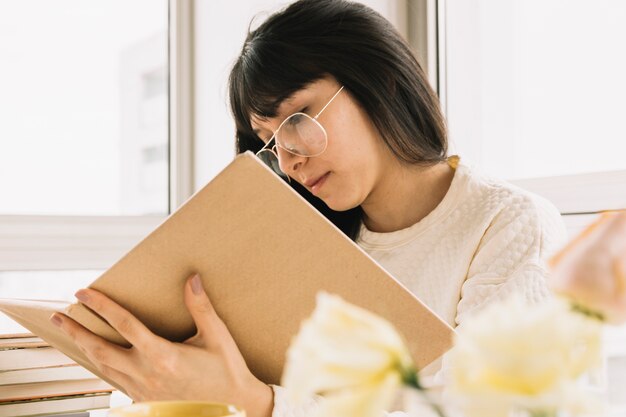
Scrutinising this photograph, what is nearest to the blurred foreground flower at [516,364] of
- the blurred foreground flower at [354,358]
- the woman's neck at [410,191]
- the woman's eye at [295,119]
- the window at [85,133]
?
the blurred foreground flower at [354,358]

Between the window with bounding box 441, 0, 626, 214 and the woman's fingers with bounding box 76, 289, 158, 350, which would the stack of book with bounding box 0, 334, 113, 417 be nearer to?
the woman's fingers with bounding box 76, 289, 158, 350

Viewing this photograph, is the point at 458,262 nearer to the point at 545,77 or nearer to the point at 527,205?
the point at 527,205

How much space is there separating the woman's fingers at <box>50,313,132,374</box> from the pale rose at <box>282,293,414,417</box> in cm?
68

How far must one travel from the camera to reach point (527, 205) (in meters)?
1.23

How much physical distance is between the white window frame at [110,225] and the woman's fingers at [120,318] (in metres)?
0.97

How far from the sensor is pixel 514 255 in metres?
1.17

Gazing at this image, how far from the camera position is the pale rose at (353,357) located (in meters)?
0.26

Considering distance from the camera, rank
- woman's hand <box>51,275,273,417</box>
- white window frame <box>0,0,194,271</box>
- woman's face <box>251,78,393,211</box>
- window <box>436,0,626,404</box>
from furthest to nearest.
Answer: white window frame <box>0,0,194,271</box>, window <box>436,0,626,404</box>, woman's face <box>251,78,393,211</box>, woman's hand <box>51,275,273,417</box>

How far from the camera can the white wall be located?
2.03m

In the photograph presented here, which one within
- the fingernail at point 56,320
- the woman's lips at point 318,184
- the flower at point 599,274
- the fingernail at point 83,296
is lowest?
the fingernail at point 56,320

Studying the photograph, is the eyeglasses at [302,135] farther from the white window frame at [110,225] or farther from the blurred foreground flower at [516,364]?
the blurred foreground flower at [516,364]

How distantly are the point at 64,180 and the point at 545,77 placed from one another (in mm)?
1283

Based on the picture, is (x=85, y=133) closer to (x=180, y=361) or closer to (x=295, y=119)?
(x=295, y=119)

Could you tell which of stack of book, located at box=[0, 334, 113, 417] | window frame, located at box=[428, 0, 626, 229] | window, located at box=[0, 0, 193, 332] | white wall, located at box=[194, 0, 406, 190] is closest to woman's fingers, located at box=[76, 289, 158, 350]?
stack of book, located at box=[0, 334, 113, 417]
